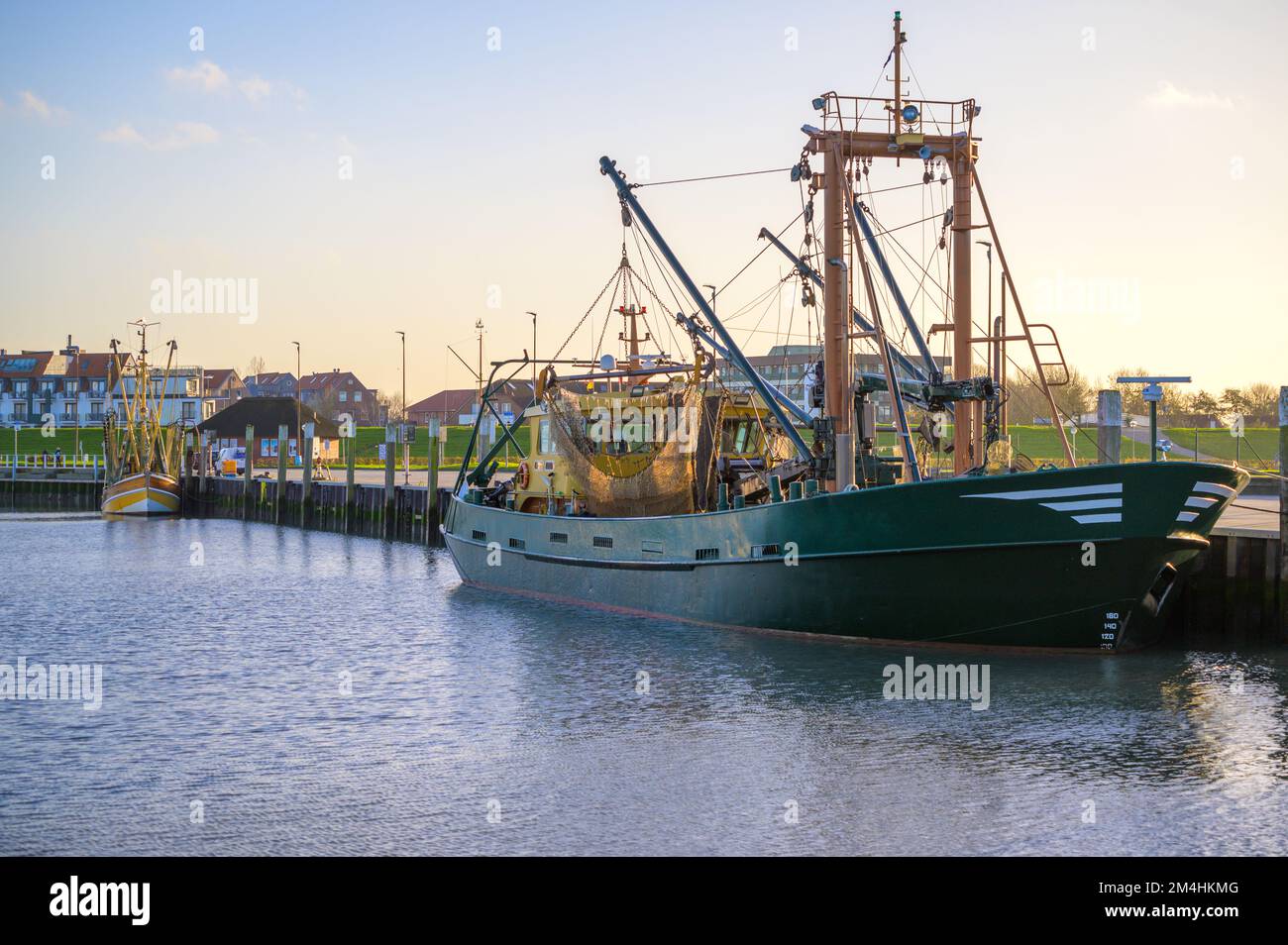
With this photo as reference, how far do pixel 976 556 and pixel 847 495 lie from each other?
1.80 m

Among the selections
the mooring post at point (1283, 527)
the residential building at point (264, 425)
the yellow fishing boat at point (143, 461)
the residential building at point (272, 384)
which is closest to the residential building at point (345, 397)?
the residential building at point (272, 384)

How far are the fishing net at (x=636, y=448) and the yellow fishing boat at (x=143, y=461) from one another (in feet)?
115

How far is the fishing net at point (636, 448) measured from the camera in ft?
69.1

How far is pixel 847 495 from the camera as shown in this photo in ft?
55.6

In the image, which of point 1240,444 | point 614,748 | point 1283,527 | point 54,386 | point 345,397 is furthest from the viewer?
point 345,397

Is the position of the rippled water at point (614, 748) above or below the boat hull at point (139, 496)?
below

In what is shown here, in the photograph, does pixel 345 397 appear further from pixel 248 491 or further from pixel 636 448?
pixel 636 448

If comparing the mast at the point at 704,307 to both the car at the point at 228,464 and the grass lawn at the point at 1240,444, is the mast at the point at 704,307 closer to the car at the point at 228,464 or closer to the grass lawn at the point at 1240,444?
the grass lawn at the point at 1240,444

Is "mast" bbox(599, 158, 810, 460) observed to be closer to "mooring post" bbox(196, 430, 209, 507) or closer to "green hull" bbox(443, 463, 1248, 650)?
"green hull" bbox(443, 463, 1248, 650)

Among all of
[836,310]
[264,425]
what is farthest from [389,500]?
[264,425]

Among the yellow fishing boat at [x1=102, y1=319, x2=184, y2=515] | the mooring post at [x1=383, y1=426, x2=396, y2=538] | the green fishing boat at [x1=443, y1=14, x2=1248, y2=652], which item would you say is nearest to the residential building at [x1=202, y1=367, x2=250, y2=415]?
the yellow fishing boat at [x1=102, y1=319, x2=184, y2=515]

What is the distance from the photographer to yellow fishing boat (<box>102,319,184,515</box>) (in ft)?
178

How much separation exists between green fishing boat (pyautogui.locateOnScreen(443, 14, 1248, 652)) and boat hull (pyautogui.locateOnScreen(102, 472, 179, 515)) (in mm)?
32922
